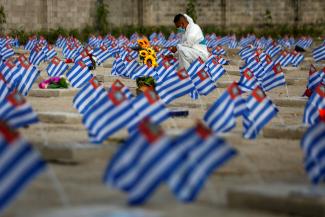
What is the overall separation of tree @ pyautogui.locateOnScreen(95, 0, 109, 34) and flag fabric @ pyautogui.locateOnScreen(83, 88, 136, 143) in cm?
4251

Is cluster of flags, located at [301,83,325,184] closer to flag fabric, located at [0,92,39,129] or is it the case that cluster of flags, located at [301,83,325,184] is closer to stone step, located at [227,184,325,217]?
stone step, located at [227,184,325,217]

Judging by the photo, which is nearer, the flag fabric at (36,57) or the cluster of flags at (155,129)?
the cluster of flags at (155,129)

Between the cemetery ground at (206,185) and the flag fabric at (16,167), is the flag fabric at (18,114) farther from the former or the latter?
the flag fabric at (16,167)

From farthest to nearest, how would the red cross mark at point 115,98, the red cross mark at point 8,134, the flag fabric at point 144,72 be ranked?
the flag fabric at point 144,72, the red cross mark at point 115,98, the red cross mark at point 8,134

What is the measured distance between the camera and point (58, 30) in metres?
53.4

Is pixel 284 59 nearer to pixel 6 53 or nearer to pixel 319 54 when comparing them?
pixel 319 54

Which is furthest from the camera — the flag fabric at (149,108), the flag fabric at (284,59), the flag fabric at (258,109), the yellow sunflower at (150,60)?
the flag fabric at (284,59)

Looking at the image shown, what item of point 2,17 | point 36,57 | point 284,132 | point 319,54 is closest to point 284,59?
point 319,54

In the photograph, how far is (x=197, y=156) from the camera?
10953 millimetres

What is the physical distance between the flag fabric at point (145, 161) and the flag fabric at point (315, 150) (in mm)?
2259

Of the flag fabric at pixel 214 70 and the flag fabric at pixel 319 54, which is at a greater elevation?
the flag fabric at pixel 214 70

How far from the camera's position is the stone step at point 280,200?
38.0 feet

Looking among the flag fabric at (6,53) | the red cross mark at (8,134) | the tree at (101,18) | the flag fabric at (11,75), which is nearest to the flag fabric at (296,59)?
the flag fabric at (6,53)

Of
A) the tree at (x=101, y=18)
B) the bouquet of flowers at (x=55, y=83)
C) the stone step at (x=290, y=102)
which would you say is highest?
the bouquet of flowers at (x=55, y=83)
